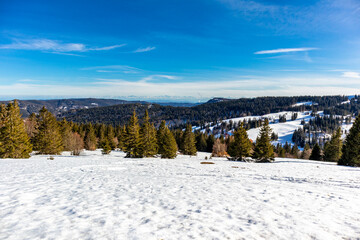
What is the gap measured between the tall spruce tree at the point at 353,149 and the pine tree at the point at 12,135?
54.5 m

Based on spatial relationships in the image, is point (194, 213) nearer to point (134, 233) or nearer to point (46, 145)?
point (134, 233)

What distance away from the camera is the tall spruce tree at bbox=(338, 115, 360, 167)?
30188 millimetres

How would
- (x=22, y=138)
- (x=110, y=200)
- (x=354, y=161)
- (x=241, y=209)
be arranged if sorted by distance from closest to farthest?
1. (x=241, y=209)
2. (x=110, y=200)
3. (x=22, y=138)
4. (x=354, y=161)

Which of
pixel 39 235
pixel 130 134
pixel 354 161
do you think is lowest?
pixel 354 161

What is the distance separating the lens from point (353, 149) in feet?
101

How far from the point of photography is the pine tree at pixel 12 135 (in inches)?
982

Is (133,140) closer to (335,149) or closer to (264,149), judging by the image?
(264,149)

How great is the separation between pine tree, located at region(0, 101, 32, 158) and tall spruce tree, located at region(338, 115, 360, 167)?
179ft

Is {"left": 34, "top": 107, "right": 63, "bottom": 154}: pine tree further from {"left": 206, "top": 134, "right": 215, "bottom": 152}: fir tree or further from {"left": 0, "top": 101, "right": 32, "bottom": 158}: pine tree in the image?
{"left": 206, "top": 134, "right": 215, "bottom": 152}: fir tree

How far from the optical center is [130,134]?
35312 mm

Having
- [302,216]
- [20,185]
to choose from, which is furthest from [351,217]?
[20,185]

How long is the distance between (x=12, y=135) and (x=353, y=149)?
2218 inches

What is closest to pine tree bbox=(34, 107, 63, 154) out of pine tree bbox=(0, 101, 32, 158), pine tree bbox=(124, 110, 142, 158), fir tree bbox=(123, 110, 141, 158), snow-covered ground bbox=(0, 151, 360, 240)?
pine tree bbox=(0, 101, 32, 158)

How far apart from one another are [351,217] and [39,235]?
1150 cm
